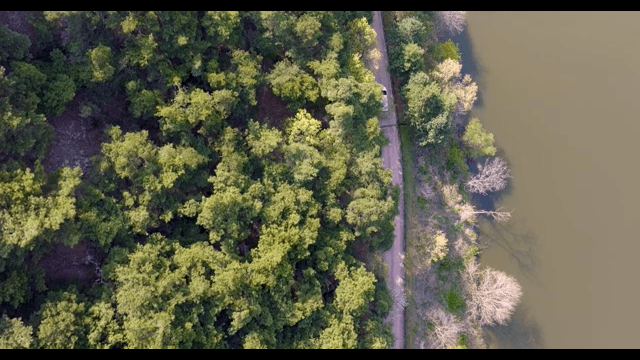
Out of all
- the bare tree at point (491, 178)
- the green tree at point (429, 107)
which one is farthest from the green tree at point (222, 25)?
the bare tree at point (491, 178)

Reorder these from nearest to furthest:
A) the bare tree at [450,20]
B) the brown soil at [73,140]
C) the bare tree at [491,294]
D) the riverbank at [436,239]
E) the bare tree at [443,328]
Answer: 1. the brown soil at [73,140]
2. the bare tree at [443,328]
3. the bare tree at [491,294]
4. the riverbank at [436,239]
5. the bare tree at [450,20]

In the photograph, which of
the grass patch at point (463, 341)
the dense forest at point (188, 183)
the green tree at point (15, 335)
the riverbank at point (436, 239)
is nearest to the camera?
the green tree at point (15, 335)

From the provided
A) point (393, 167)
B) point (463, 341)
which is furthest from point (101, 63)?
point (463, 341)

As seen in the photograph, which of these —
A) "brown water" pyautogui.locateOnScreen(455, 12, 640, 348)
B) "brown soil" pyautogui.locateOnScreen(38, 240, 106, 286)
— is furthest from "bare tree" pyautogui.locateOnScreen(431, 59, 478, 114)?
"brown soil" pyautogui.locateOnScreen(38, 240, 106, 286)

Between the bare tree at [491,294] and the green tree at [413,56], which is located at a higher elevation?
the green tree at [413,56]

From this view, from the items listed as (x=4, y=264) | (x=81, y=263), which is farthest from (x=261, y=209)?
(x=4, y=264)

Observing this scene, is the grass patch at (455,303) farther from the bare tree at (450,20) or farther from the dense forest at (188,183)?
the bare tree at (450,20)
